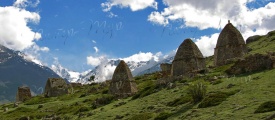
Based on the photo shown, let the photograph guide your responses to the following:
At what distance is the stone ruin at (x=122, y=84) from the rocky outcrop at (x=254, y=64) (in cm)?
2088

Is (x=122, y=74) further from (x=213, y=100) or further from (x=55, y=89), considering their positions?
(x=55, y=89)

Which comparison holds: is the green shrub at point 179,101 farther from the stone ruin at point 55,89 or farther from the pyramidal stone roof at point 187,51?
the stone ruin at point 55,89

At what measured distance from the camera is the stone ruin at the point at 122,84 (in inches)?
2591

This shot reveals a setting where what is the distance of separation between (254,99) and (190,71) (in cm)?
3182

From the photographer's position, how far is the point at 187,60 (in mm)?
63938

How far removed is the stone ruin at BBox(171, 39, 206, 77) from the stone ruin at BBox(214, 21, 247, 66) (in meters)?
9.45

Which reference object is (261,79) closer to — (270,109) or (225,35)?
(270,109)

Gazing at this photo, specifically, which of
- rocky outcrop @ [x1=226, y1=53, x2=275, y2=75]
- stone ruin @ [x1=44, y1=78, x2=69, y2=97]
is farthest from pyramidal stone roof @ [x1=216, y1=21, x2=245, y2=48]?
stone ruin @ [x1=44, y1=78, x2=69, y2=97]

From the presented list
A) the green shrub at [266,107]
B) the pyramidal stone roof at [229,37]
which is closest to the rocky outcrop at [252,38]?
the pyramidal stone roof at [229,37]

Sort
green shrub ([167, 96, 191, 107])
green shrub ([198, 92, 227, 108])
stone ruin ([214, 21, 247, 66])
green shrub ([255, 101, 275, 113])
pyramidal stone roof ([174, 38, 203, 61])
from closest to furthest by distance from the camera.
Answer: green shrub ([255, 101, 275, 113]) < green shrub ([198, 92, 227, 108]) < green shrub ([167, 96, 191, 107]) < pyramidal stone roof ([174, 38, 203, 61]) < stone ruin ([214, 21, 247, 66])

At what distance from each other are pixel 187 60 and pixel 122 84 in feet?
40.4

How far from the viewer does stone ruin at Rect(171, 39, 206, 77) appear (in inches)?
2507

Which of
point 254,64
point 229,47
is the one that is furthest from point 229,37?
point 254,64

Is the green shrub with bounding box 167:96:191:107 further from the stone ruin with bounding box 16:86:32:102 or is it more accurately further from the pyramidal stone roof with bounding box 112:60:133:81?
the stone ruin with bounding box 16:86:32:102
